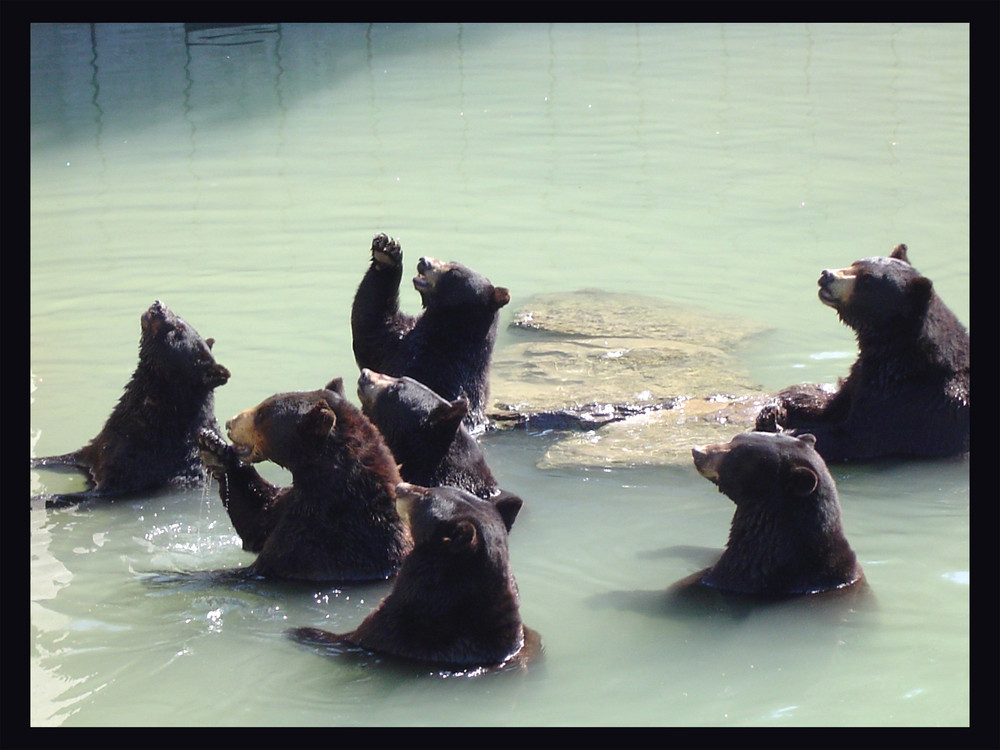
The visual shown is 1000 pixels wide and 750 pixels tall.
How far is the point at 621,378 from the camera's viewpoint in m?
11.6

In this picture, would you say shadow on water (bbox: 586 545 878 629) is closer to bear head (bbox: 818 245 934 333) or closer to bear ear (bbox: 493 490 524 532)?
bear ear (bbox: 493 490 524 532)

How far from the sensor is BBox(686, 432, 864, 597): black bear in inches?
292

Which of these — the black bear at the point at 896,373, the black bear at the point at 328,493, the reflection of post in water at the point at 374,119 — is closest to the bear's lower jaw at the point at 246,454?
the black bear at the point at 328,493

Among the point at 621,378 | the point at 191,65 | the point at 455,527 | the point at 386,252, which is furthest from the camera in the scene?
the point at 191,65

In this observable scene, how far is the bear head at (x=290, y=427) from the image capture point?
7707mm

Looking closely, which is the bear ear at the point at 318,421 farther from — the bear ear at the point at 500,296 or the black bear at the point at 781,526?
the bear ear at the point at 500,296

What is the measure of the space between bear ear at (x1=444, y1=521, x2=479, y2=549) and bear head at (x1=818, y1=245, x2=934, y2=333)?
183 inches

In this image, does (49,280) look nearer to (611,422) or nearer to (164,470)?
(164,470)

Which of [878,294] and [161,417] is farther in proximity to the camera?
[878,294]

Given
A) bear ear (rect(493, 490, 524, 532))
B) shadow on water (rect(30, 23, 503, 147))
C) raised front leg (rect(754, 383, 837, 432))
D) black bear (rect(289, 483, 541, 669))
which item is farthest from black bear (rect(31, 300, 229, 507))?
shadow on water (rect(30, 23, 503, 147))

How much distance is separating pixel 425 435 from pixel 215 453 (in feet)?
4.24

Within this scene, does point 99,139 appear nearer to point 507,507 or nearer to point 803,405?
point 803,405

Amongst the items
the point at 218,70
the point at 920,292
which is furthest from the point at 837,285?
the point at 218,70
